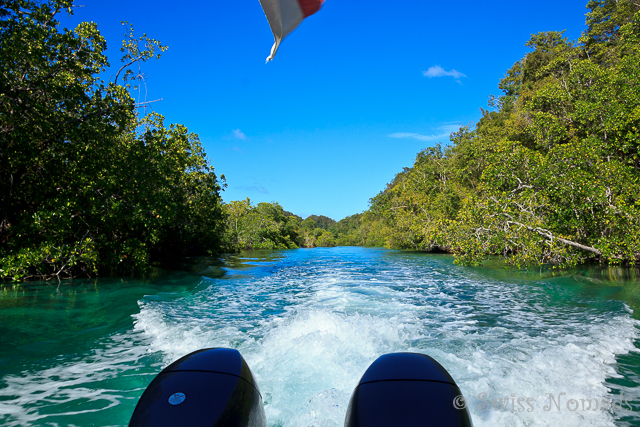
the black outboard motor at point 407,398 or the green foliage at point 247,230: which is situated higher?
the green foliage at point 247,230

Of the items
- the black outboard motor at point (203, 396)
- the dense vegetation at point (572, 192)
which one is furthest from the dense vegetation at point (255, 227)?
the black outboard motor at point (203, 396)

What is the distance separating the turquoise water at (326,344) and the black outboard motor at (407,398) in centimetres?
118

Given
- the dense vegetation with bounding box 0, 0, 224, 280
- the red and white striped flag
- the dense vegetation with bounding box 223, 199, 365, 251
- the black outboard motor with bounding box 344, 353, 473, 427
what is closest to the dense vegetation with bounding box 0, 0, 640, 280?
the dense vegetation with bounding box 0, 0, 224, 280

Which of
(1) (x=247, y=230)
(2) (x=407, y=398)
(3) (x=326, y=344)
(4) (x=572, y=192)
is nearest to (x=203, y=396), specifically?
(2) (x=407, y=398)

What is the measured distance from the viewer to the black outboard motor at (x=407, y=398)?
64.5 inches

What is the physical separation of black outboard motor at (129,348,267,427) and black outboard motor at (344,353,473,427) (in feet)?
2.01

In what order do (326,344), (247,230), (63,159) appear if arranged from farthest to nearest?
(247,230) < (63,159) < (326,344)

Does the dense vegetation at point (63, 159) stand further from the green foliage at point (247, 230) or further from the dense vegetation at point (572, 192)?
the green foliage at point (247, 230)

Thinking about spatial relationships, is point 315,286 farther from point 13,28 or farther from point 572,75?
point 572,75

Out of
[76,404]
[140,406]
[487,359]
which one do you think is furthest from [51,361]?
[487,359]

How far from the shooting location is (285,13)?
1.75 m

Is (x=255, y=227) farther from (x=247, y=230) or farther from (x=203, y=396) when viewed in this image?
(x=203, y=396)

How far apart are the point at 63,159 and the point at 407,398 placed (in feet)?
42.6

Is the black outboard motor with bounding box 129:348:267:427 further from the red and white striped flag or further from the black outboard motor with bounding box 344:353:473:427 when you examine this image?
the red and white striped flag
